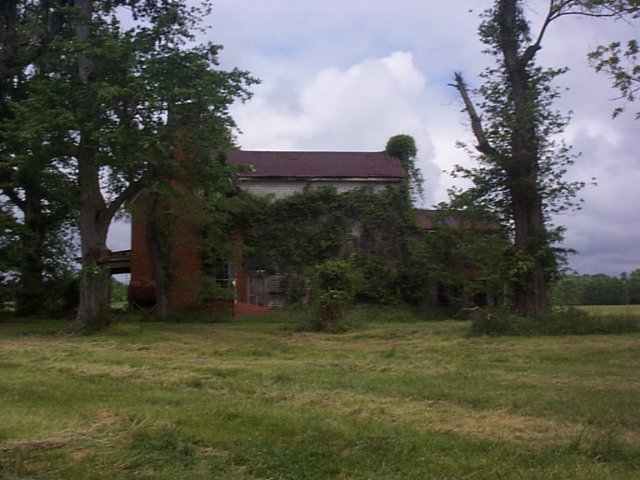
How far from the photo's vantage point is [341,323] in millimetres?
20234

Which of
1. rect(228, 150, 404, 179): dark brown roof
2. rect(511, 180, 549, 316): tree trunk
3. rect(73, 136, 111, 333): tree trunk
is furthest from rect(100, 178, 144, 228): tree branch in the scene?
rect(511, 180, 549, 316): tree trunk

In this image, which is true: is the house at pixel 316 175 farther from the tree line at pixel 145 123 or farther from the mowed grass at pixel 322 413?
the mowed grass at pixel 322 413

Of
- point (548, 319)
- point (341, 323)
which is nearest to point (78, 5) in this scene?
point (341, 323)

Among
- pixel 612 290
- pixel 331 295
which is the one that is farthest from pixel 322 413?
pixel 612 290

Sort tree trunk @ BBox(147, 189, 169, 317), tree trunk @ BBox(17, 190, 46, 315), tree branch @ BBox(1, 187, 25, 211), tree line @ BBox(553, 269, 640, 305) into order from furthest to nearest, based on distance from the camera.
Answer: tree line @ BBox(553, 269, 640, 305)
tree trunk @ BBox(17, 190, 46, 315)
tree trunk @ BBox(147, 189, 169, 317)
tree branch @ BBox(1, 187, 25, 211)

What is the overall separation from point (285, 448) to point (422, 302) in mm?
22600

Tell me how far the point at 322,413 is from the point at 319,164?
2531 centimetres

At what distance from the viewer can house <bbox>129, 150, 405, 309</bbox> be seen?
85.5 ft

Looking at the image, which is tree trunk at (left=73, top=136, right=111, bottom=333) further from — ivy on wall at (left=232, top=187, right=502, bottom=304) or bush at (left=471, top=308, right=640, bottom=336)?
bush at (left=471, top=308, right=640, bottom=336)

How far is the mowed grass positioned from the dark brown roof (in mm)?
17152

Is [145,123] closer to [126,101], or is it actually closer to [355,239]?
[126,101]

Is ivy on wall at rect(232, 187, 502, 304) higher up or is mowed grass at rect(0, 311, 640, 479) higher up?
ivy on wall at rect(232, 187, 502, 304)

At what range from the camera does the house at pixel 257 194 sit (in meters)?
26.0

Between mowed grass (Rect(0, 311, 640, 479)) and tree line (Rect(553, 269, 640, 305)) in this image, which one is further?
tree line (Rect(553, 269, 640, 305))
